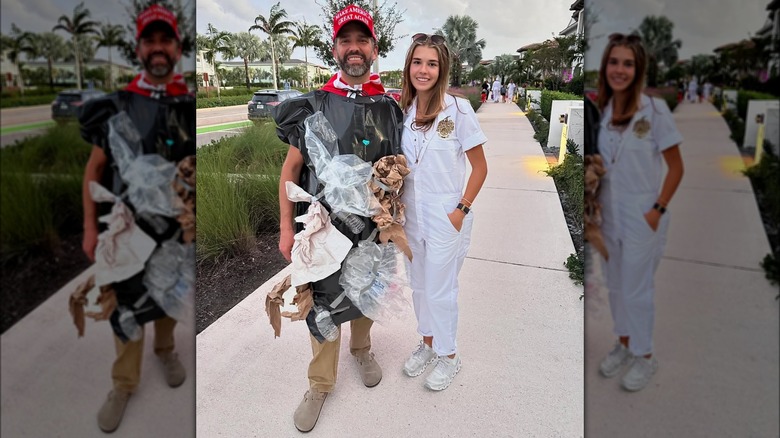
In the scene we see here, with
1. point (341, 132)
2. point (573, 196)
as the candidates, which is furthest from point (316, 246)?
point (573, 196)

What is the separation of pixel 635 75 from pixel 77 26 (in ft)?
1.70

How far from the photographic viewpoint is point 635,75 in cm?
44

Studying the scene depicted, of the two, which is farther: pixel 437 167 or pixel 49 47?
pixel 437 167

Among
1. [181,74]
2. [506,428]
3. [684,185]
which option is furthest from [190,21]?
[506,428]

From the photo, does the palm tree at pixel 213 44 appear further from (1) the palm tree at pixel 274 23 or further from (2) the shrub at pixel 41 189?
(2) the shrub at pixel 41 189

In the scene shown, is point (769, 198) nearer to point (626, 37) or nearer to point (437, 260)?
point (626, 37)

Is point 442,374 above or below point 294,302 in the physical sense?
below

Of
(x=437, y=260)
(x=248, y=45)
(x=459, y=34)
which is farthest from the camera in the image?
(x=459, y=34)

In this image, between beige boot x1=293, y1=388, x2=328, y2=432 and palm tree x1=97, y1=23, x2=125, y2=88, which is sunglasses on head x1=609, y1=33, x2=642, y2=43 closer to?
palm tree x1=97, y1=23, x2=125, y2=88

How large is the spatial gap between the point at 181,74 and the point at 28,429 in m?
0.38

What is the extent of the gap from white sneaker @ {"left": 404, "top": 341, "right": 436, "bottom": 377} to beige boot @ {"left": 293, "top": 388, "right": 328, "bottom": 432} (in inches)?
19.2

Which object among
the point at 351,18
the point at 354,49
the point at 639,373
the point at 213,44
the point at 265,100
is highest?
the point at 213,44

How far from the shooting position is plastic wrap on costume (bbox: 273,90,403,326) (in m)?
1.78

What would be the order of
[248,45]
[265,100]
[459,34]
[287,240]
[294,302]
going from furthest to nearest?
[459,34], [265,100], [248,45], [287,240], [294,302]
